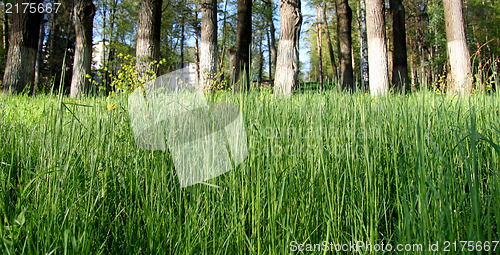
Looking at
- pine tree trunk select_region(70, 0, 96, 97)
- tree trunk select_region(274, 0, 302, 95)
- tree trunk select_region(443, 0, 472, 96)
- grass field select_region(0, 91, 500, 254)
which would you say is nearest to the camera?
grass field select_region(0, 91, 500, 254)

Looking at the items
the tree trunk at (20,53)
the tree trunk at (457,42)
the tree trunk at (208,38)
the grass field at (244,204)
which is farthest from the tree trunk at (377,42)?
the tree trunk at (20,53)

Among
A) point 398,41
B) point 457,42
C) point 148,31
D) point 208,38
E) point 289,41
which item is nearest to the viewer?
point 289,41

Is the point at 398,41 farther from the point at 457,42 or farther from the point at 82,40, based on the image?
the point at 82,40

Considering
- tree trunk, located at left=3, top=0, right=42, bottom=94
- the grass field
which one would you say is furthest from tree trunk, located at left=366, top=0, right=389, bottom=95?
tree trunk, located at left=3, top=0, right=42, bottom=94

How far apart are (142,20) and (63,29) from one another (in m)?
10.5

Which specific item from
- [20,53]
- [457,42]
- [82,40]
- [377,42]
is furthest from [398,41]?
[20,53]

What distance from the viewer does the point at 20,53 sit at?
6277 millimetres

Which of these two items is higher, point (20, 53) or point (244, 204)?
point (20, 53)

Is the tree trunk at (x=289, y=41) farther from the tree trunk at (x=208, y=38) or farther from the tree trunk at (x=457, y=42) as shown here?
the tree trunk at (x=457, y=42)

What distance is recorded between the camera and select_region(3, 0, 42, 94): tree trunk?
6215mm

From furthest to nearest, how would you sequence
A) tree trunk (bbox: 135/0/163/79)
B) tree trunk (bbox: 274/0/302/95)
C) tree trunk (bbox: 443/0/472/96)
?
tree trunk (bbox: 443/0/472/96), tree trunk (bbox: 135/0/163/79), tree trunk (bbox: 274/0/302/95)

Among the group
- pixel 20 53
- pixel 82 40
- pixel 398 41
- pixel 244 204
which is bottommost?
pixel 244 204

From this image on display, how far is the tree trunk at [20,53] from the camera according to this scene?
621cm

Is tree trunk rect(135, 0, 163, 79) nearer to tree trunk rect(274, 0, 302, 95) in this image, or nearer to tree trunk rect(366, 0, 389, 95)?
tree trunk rect(274, 0, 302, 95)
